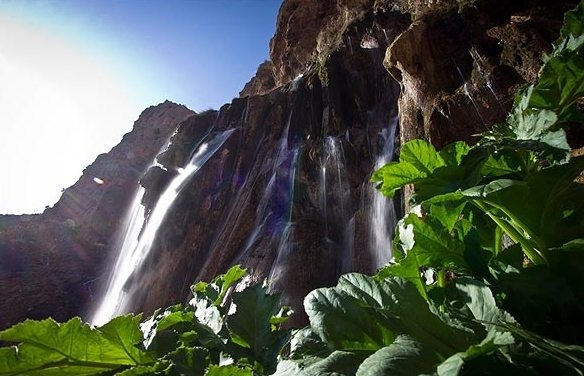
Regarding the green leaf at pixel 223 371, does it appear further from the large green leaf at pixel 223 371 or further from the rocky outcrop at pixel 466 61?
the rocky outcrop at pixel 466 61

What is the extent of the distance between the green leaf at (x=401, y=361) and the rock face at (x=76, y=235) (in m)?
20.6

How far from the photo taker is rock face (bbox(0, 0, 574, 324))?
13.4 ft

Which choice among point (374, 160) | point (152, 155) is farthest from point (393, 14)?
point (152, 155)

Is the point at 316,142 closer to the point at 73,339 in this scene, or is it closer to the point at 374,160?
the point at 374,160

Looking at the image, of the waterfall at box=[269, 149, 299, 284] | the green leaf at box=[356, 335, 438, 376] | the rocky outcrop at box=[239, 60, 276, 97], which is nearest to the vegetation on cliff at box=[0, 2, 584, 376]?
the green leaf at box=[356, 335, 438, 376]

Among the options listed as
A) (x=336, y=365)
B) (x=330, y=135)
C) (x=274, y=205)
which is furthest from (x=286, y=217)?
(x=336, y=365)

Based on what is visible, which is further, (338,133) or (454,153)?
(338,133)

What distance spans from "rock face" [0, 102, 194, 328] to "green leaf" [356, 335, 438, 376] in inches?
810

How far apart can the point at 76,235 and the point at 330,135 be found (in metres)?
21.3

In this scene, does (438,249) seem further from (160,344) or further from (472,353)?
(160,344)

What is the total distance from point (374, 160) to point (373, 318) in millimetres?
7861

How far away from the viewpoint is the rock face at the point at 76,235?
18797mm

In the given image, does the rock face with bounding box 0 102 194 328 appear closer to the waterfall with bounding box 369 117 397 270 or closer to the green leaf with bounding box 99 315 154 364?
the waterfall with bounding box 369 117 397 270

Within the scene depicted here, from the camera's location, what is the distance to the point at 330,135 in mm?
10195
